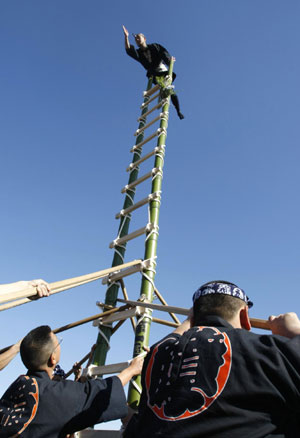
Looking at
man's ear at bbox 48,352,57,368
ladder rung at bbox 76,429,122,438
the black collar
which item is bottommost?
ladder rung at bbox 76,429,122,438

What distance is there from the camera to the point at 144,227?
4.50 m

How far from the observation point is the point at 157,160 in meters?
5.20

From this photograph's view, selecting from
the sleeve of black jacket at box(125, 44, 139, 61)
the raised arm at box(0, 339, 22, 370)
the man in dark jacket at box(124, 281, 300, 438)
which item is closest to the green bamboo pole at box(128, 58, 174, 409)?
the raised arm at box(0, 339, 22, 370)

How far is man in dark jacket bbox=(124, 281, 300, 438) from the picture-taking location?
38.4 inches

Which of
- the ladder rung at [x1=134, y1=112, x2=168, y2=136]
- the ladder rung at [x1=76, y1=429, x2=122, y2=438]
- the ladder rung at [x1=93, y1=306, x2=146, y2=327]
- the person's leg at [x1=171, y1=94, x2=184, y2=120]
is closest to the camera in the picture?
the ladder rung at [x1=76, y1=429, x2=122, y2=438]

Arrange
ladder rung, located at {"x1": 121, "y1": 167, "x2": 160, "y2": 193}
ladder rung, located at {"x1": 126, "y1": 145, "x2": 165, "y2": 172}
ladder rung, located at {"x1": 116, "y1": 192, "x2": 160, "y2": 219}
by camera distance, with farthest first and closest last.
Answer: ladder rung, located at {"x1": 126, "y1": 145, "x2": 165, "y2": 172} < ladder rung, located at {"x1": 121, "y1": 167, "x2": 160, "y2": 193} < ladder rung, located at {"x1": 116, "y1": 192, "x2": 160, "y2": 219}

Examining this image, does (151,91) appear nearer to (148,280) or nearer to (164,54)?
(164,54)

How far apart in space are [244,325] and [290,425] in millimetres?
392

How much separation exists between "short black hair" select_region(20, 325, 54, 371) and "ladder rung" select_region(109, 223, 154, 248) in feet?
8.25

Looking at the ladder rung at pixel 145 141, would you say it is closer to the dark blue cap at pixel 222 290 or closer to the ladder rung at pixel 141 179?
the ladder rung at pixel 141 179

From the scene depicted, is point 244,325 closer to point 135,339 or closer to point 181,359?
point 181,359

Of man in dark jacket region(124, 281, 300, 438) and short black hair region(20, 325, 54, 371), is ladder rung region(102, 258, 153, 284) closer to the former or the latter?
short black hair region(20, 325, 54, 371)

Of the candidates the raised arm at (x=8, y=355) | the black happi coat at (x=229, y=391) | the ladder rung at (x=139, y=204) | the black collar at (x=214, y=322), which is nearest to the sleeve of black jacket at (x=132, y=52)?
the ladder rung at (x=139, y=204)

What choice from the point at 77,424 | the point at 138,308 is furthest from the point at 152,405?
the point at 138,308
